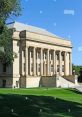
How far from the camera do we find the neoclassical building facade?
90.3 metres

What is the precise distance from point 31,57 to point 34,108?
65.1 metres

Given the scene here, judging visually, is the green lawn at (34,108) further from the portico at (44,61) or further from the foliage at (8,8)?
the portico at (44,61)

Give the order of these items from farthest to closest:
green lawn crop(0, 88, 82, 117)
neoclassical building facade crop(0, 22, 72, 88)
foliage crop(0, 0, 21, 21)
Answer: neoclassical building facade crop(0, 22, 72, 88), foliage crop(0, 0, 21, 21), green lawn crop(0, 88, 82, 117)

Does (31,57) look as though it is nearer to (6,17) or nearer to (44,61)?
(44,61)

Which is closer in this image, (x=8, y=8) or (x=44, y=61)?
(x=8, y=8)

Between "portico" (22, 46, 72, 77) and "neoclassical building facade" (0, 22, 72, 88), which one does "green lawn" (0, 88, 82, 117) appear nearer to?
"neoclassical building facade" (0, 22, 72, 88)

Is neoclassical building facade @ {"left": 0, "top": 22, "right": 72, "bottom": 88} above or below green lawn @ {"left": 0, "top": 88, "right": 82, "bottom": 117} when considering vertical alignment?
above

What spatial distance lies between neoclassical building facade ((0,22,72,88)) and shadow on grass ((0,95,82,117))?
49794 mm

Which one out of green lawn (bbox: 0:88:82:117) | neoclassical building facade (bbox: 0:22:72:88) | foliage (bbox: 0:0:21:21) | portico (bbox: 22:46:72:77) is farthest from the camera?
portico (bbox: 22:46:72:77)

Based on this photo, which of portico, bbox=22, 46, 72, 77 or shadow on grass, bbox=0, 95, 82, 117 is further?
portico, bbox=22, 46, 72, 77

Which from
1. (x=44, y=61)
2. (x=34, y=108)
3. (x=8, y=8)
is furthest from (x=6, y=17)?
(x=44, y=61)

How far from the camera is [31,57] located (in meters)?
95.0

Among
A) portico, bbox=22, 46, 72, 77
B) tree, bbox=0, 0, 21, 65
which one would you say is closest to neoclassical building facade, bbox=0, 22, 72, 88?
portico, bbox=22, 46, 72, 77

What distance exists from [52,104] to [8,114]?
8.55 metres
